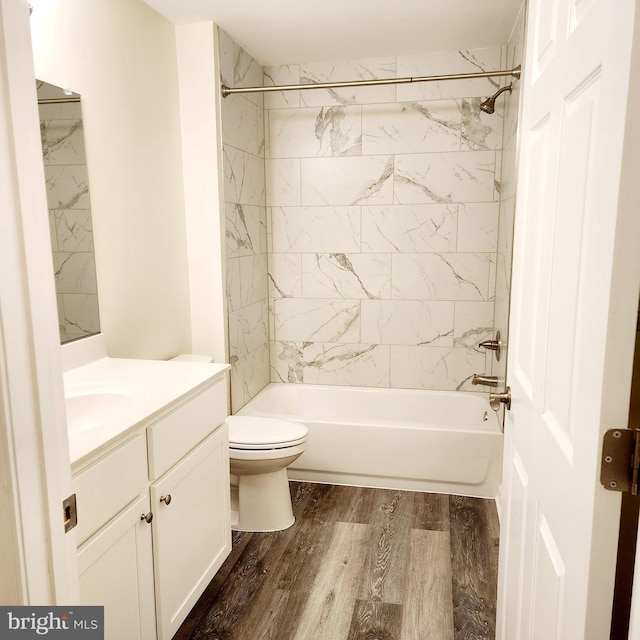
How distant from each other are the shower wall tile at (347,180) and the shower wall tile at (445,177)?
8 cm

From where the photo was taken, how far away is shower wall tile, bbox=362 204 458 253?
3.41m

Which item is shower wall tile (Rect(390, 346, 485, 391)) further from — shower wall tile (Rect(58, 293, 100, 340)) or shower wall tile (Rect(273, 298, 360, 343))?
shower wall tile (Rect(58, 293, 100, 340))

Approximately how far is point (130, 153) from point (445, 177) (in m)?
1.83

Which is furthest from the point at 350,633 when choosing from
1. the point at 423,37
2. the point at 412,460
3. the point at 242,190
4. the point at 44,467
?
the point at 423,37

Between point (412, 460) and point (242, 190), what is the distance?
1.78 m

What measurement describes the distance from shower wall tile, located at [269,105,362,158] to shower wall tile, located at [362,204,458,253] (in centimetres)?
42

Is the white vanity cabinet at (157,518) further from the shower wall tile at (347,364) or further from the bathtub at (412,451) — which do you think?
the shower wall tile at (347,364)

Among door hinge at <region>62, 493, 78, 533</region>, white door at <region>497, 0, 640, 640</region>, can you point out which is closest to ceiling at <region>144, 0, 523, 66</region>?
white door at <region>497, 0, 640, 640</region>

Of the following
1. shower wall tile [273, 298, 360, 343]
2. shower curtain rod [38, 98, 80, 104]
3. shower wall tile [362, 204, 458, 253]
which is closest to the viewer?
shower curtain rod [38, 98, 80, 104]

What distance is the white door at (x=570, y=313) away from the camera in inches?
28.8

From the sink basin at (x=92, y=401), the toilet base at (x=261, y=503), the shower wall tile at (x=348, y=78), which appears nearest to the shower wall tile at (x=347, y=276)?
the shower wall tile at (x=348, y=78)

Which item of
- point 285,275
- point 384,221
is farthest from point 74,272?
point 384,221

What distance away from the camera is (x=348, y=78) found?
3.40 m

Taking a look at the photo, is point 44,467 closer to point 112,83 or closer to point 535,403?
point 535,403
